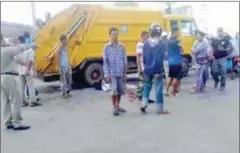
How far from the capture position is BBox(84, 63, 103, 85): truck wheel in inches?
484

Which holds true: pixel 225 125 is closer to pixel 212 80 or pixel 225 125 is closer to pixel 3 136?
pixel 3 136

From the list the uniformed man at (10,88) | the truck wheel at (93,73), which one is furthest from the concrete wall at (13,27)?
the uniformed man at (10,88)

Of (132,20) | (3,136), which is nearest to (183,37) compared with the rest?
(132,20)

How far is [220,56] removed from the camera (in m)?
10.4

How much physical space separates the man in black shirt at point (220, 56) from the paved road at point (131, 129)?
978 millimetres

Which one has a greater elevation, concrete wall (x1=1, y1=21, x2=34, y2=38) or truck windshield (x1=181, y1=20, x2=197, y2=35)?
concrete wall (x1=1, y1=21, x2=34, y2=38)

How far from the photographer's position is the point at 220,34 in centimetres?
1069

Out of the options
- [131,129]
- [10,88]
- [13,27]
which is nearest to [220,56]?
[131,129]

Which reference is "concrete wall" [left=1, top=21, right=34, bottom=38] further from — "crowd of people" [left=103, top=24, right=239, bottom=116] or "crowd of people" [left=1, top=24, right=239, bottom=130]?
"crowd of people" [left=103, top=24, right=239, bottom=116]

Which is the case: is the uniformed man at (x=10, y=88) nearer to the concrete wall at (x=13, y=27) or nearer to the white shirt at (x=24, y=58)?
the white shirt at (x=24, y=58)

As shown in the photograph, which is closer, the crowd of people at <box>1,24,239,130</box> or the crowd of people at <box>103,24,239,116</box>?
the crowd of people at <box>1,24,239,130</box>

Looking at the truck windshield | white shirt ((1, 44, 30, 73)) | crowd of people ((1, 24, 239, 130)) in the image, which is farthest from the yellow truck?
white shirt ((1, 44, 30, 73))

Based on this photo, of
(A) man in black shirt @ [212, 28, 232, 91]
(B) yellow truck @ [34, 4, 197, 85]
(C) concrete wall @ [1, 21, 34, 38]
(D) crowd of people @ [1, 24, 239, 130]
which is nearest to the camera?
(D) crowd of people @ [1, 24, 239, 130]

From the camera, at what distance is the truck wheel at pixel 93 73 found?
484 inches
